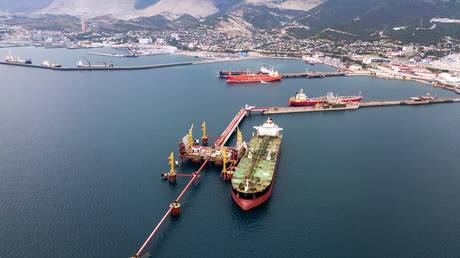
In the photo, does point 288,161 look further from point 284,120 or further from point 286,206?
point 284,120

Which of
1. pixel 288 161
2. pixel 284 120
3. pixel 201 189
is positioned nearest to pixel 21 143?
pixel 201 189

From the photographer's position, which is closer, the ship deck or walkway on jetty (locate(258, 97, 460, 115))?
the ship deck

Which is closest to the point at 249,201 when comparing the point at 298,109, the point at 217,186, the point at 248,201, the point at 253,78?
the point at 248,201

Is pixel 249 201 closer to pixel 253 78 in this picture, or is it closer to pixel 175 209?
pixel 175 209

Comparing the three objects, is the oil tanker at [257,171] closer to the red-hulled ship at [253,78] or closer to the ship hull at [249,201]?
the ship hull at [249,201]

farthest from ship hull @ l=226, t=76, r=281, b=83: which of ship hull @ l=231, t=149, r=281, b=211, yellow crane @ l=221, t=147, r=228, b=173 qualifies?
ship hull @ l=231, t=149, r=281, b=211

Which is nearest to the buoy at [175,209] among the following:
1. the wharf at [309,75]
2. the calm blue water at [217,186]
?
the calm blue water at [217,186]

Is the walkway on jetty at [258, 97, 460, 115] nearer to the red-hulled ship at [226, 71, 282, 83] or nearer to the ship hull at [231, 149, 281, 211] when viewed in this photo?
the red-hulled ship at [226, 71, 282, 83]
